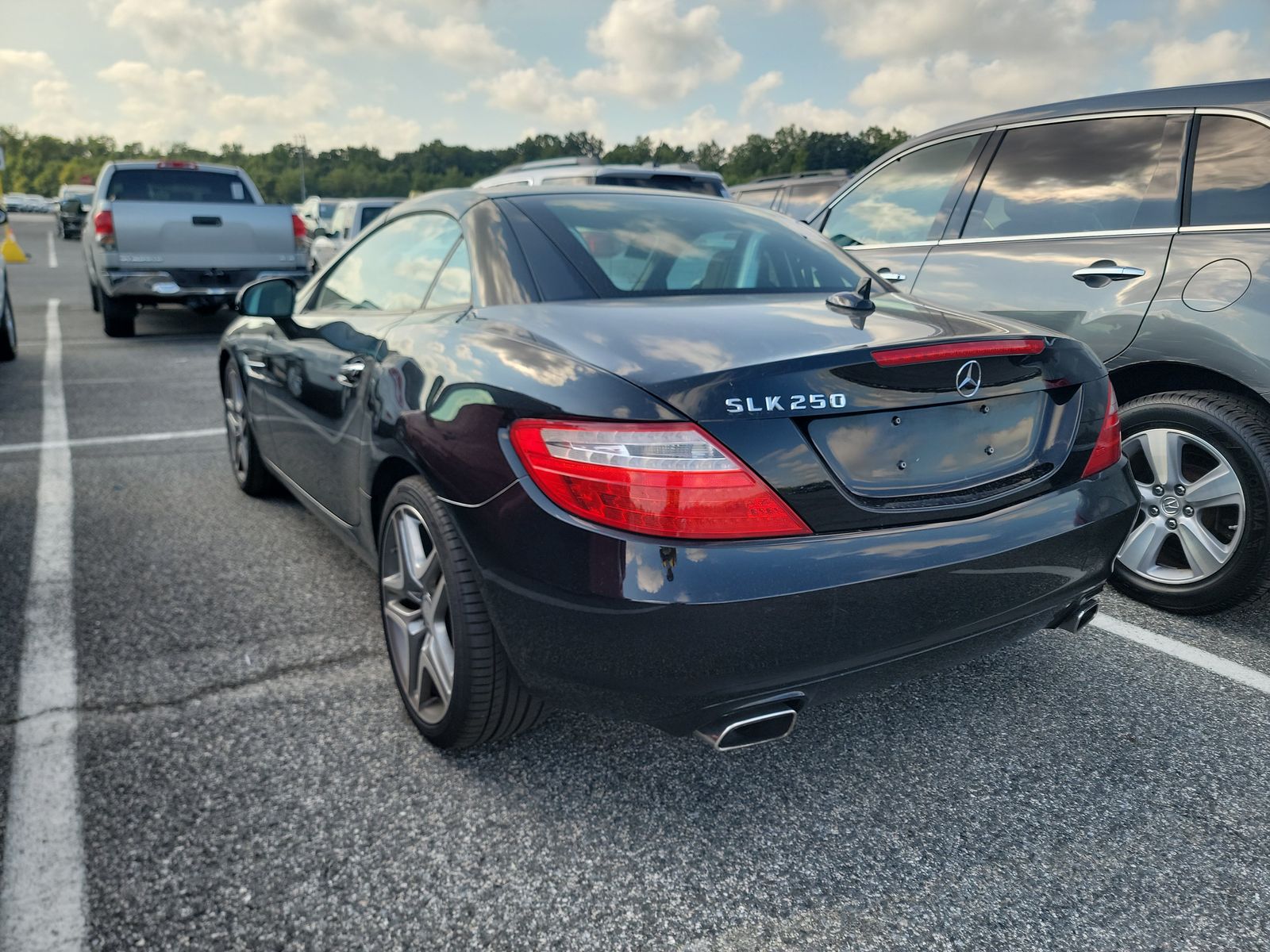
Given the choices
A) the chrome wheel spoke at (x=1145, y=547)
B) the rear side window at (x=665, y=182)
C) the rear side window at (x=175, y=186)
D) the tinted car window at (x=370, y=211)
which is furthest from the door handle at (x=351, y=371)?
the tinted car window at (x=370, y=211)

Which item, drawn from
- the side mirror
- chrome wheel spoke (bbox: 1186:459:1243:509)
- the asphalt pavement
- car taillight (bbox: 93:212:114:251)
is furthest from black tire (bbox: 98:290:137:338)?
chrome wheel spoke (bbox: 1186:459:1243:509)

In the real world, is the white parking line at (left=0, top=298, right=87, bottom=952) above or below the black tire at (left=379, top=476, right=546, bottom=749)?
below

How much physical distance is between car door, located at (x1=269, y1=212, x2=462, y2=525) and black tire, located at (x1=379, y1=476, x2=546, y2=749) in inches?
25.0

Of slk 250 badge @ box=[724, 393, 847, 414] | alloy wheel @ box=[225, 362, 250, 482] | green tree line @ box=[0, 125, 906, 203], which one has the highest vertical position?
green tree line @ box=[0, 125, 906, 203]

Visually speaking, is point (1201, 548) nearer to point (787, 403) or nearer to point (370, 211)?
point (787, 403)

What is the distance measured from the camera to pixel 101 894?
6.42 ft

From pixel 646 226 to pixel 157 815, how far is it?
2045 millimetres

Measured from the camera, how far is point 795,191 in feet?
40.1

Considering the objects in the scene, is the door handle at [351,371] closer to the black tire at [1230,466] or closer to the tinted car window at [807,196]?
the black tire at [1230,466]

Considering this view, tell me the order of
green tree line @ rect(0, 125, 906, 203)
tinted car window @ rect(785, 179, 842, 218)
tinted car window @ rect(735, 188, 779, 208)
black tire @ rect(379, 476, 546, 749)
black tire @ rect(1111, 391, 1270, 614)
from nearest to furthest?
black tire @ rect(379, 476, 546, 749), black tire @ rect(1111, 391, 1270, 614), tinted car window @ rect(785, 179, 842, 218), tinted car window @ rect(735, 188, 779, 208), green tree line @ rect(0, 125, 906, 203)

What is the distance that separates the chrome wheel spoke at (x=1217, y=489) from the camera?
126 inches

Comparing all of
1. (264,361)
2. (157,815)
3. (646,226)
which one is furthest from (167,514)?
(646,226)

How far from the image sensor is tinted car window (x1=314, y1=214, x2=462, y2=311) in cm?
293

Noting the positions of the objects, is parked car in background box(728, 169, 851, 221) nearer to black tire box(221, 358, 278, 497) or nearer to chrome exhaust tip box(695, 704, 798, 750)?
black tire box(221, 358, 278, 497)
